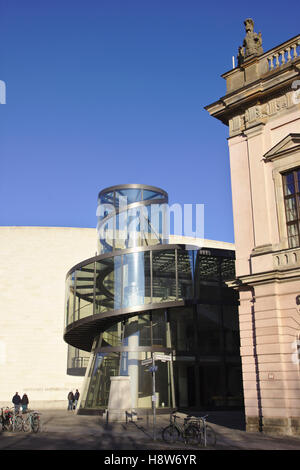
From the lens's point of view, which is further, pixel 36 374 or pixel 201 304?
pixel 36 374

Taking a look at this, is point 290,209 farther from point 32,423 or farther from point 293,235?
point 32,423

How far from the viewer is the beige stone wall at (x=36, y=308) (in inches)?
1889

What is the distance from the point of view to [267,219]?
61.7 feet

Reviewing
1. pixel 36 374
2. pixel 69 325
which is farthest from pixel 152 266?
pixel 36 374

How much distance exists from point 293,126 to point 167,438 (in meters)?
11.8

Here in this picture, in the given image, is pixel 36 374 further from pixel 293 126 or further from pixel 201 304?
pixel 293 126

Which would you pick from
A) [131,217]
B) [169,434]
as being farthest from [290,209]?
[131,217]

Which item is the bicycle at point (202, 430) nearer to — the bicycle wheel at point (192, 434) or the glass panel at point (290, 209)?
the bicycle wheel at point (192, 434)

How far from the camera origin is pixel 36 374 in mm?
48188

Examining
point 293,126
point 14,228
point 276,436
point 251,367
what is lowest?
point 276,436

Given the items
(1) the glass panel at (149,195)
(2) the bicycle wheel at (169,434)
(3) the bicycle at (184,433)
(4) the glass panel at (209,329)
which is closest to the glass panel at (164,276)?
(4) the glass panel at (209,329)
